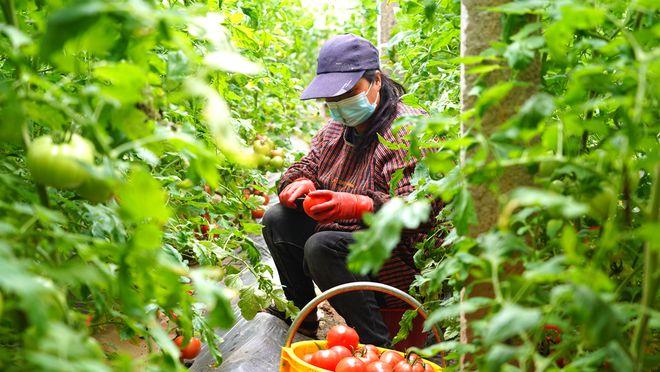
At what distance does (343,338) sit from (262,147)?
244 cm

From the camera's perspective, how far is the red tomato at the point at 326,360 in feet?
7.06

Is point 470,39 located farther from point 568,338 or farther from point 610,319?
point 610,319

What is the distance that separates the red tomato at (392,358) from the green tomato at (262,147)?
8.24 feet

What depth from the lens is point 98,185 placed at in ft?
3.47

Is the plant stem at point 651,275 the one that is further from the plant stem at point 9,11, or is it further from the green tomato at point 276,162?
the green tomato at point 276,162

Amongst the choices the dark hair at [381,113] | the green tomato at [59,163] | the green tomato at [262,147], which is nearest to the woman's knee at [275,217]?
the dark hair at [381,113]

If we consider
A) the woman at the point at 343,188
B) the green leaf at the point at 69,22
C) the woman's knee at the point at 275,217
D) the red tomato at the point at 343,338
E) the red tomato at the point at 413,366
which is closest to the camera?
the green leaf at the point at 69,22

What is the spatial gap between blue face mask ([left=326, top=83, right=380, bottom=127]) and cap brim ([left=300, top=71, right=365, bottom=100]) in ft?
0.24

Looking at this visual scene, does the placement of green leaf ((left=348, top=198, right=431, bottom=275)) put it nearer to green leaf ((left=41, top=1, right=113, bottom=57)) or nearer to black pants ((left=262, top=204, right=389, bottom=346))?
green leaf ((left=41, top=1, right=113, bottom=57))

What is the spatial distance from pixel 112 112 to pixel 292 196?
1.99 meters

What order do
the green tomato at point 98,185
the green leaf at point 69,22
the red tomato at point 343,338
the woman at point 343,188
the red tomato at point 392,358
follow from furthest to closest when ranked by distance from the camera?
the woman at point 343,188 → the red tomato at point 343,338 → the red tomato at point 392,358 → the green tomato at point 98,185 → the green leaf at point 69,22

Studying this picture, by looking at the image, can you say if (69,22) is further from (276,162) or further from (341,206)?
(276,162)

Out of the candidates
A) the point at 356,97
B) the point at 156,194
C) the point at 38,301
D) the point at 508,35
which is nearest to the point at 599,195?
the point at 508,35

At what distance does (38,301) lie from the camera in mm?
774
